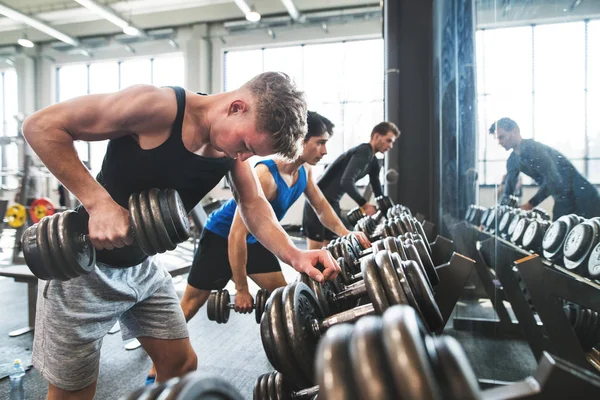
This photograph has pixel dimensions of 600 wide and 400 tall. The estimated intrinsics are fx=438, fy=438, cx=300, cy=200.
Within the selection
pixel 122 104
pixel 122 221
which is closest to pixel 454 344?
pixel 122 221

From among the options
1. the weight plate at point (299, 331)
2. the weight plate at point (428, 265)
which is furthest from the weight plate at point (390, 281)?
the weight plate at point (428, 265)

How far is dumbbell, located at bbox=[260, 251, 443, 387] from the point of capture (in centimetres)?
79

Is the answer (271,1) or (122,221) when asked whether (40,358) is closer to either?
(122,221)

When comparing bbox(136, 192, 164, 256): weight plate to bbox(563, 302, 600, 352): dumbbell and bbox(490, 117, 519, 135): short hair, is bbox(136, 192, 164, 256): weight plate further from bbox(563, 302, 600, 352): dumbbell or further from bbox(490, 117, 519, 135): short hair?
bbox(490, 117, 519, 135): short hair

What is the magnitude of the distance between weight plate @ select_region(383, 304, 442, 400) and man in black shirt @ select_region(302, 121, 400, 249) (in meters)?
2.57

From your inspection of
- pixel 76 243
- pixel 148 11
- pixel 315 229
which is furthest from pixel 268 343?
pixel 148 11

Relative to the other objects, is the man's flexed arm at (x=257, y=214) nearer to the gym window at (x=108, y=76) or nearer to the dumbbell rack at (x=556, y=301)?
the dumbbell rack at (x=556, y=301)

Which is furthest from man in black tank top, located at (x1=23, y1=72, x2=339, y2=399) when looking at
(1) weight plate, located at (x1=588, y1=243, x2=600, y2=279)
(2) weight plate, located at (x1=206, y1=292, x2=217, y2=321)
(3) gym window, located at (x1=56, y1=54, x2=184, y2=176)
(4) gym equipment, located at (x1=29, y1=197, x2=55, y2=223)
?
(3) gym window, located at (x1=56, y1=54, x2=184, y2=176)

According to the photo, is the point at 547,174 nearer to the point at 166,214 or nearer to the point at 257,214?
the point at 257,214

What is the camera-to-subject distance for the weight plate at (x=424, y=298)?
830 mm

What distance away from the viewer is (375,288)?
0.79m

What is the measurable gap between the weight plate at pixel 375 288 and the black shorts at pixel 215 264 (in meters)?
1.29

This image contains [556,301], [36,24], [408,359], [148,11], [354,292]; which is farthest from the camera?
[148,11]

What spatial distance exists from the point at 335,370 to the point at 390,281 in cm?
37
